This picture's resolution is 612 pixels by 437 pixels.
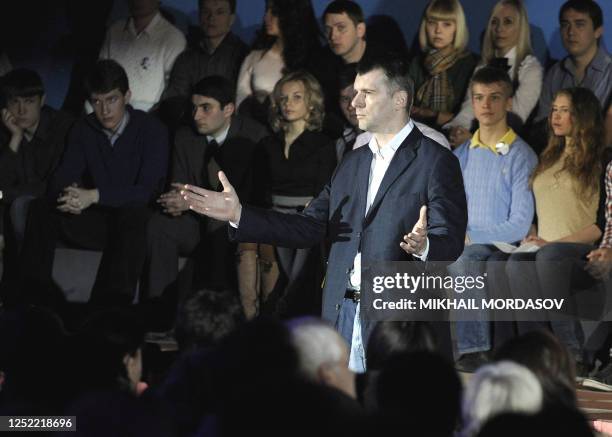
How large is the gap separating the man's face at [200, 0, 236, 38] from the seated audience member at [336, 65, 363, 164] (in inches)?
34.1

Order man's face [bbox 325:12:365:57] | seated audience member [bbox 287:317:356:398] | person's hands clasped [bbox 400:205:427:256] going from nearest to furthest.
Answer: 1. seated audience member [bbox 287:317:356:398]
2. person's hands clasped [bbox 400:205:427:256]
3. man's face [bbox 325:12:365:57]

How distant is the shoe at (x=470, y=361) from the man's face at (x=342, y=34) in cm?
194

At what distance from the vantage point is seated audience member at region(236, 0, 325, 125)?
22.3 feet

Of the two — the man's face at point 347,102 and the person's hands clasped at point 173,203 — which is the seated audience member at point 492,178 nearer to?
the man's face at point 347,102

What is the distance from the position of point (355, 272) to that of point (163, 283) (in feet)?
6.54

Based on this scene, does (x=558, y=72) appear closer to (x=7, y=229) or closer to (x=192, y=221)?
(x=192, y=221)

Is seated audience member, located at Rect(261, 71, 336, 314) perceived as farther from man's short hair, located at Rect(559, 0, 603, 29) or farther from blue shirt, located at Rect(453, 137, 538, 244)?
man's short hair, located at Rect(559, 0, 603, 29)

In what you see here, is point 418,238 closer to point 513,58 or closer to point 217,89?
point 217,89

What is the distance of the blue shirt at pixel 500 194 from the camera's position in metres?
5.93

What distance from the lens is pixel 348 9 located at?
6645 millimetres

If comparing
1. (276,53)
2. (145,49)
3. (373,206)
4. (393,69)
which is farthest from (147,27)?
(373,206)

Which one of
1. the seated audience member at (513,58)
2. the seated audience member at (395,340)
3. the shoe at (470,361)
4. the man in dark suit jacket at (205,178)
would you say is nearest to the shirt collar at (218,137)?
the man in dark suit jacket at (205,178)

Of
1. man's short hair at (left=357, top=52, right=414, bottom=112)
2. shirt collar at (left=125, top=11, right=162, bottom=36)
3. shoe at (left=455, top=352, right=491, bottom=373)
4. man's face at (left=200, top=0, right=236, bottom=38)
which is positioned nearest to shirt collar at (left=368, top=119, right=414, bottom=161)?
man's short hair at (left=357, top=52, right=414, bottom=112)

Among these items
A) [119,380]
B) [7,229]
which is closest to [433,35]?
[7,229]
